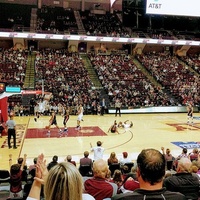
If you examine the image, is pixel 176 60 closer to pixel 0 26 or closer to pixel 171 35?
pixel 171 35

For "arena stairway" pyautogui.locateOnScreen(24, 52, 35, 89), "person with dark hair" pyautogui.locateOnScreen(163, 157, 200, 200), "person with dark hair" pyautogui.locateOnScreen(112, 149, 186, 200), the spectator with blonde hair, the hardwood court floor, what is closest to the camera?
the spectator with blonde hair

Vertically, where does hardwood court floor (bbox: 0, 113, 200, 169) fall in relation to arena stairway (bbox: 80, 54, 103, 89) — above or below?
below

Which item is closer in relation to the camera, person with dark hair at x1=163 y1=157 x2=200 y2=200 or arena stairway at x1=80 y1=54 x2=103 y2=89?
person with dark hair at x1=163 y1=157 x2=200 y2=200

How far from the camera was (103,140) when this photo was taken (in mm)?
16359

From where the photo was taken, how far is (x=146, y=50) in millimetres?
45562

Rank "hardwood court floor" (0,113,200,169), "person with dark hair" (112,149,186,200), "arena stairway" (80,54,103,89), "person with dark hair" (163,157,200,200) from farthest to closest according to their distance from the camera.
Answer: "arena stairway" (80,54,103,89) → "hardwood court floor" (0,113,200,169) → "person with dark hair" (163,157,200,200) → "person with dark hair" (112,149,186,200)

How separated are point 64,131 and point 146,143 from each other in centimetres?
524

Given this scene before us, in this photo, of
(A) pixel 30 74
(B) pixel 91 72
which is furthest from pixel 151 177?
(B) pixel 91 72

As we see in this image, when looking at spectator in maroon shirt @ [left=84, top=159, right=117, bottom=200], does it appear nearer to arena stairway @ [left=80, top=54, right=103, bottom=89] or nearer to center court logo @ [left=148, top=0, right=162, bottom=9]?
center court logo @ [left=148, top=0, right=162, bottom=9]

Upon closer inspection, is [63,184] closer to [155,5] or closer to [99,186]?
[99,186]

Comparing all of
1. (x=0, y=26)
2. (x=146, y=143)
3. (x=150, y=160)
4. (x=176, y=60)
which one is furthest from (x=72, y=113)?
(x=150, y=160)

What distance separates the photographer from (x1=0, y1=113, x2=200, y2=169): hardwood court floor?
13.4 meters

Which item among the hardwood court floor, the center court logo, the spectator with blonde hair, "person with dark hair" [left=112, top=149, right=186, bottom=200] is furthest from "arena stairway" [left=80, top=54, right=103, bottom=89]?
the spectator with blonde hair

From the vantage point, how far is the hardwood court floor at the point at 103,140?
13415 millimetres
